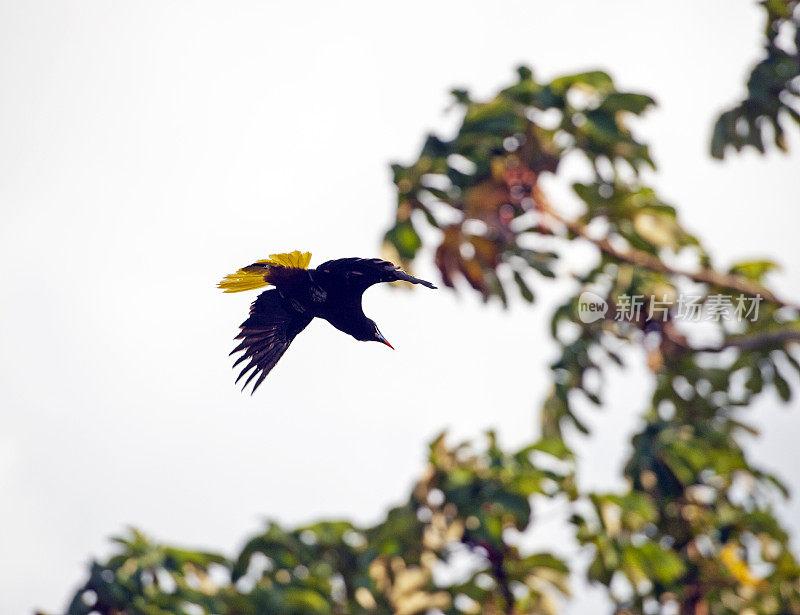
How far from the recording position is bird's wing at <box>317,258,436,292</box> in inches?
29.9

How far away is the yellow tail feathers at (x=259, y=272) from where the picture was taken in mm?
886

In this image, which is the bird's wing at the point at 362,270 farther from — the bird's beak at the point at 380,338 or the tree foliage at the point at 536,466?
the tree foliage at the point at 536,466

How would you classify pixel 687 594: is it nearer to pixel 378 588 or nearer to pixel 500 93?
pixel 378 588

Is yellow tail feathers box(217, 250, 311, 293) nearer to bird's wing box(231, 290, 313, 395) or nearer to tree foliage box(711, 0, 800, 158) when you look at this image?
bird's wing box(231, 290, 313, 395)

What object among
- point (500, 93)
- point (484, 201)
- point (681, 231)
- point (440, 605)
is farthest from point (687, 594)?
point (500, 93)

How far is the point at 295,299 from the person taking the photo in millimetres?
909

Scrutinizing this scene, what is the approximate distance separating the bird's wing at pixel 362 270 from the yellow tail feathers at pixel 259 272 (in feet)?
0.11

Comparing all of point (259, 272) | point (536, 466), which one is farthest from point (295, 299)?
point (536, 466)

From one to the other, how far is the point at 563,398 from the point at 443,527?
121 cm

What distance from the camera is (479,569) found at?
383 centimetres

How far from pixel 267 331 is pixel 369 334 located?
166mm

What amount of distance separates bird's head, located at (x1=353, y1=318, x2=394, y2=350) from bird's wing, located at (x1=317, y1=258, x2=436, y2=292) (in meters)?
0.03

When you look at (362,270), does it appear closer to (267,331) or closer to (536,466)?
(267,331)

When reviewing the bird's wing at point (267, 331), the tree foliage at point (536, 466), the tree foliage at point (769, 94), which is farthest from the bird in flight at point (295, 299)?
the tree foliage at point (769, 94)
